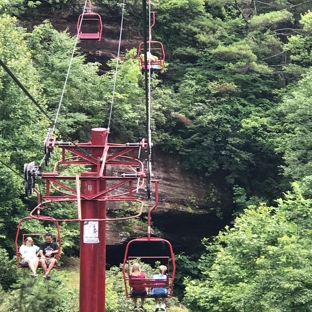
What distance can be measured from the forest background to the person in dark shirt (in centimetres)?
75

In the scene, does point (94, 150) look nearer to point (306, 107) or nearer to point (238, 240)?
point (238, 240)

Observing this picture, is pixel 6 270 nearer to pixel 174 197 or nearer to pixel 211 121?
pixel 174 197

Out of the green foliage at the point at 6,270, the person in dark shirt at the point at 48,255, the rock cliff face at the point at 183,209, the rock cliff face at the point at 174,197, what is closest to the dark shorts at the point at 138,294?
the person in dark shirt at the point at 48,255

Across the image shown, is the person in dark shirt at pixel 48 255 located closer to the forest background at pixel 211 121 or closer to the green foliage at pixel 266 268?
the forest background at pixel 211 121

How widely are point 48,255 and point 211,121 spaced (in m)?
16.6

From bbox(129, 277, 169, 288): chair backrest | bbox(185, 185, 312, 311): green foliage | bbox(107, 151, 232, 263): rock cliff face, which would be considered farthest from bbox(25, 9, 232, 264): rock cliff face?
bbox(129, 277, 169, 288): chair backrest

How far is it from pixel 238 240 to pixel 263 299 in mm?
2253

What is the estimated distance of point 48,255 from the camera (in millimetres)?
10477

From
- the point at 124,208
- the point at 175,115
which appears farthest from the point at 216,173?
the point at 124,208

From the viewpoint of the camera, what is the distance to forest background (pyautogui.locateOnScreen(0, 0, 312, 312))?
15.1 m

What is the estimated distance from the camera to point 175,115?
2580cm

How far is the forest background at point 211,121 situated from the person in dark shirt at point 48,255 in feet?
2.45

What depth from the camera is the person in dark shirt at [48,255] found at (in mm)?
10336

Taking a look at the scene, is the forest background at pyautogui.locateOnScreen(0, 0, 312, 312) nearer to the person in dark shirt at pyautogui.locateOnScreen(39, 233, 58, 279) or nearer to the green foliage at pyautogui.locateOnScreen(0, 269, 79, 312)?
the green foliage at pyautogui.locateOnScreen(0, 269, 79, 312)
